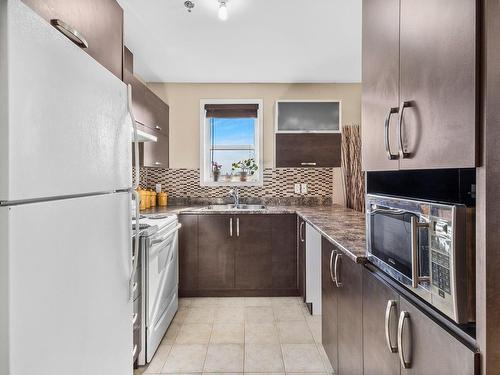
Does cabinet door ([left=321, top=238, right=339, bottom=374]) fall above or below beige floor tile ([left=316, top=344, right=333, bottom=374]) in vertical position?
above

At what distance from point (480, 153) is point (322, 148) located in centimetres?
298

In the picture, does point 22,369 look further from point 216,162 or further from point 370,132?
point 216,162

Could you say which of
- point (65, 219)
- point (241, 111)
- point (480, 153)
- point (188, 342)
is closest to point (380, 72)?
point (480, 153)

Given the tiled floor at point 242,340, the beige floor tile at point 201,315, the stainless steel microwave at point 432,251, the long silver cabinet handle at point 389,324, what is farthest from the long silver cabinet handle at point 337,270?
the beige floor tile at point 201,315

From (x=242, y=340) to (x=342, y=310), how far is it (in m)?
1.09

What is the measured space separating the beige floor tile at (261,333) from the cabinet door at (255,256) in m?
0.64

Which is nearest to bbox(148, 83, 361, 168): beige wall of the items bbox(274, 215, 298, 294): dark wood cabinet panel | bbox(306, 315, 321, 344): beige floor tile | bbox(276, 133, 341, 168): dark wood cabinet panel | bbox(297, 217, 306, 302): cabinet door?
bbox(276, 133, 341, 168): dark wood cabinet panel

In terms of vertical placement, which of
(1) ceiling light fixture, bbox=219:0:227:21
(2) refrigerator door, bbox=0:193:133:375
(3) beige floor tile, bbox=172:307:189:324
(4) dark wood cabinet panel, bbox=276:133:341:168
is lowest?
(3) beige floor tile, bbox=172:307:189:324

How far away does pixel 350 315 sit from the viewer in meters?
1.53

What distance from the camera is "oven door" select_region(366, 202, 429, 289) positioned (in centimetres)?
88

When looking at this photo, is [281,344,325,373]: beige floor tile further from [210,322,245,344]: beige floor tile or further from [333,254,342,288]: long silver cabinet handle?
[333,254,342,288]: long silver cabinet handle

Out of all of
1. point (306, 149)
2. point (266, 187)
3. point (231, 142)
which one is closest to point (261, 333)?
point (266, 187)

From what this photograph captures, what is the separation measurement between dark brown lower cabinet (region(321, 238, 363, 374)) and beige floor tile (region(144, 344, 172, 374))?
107 cm

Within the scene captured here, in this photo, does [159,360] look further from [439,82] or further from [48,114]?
[439,82]
